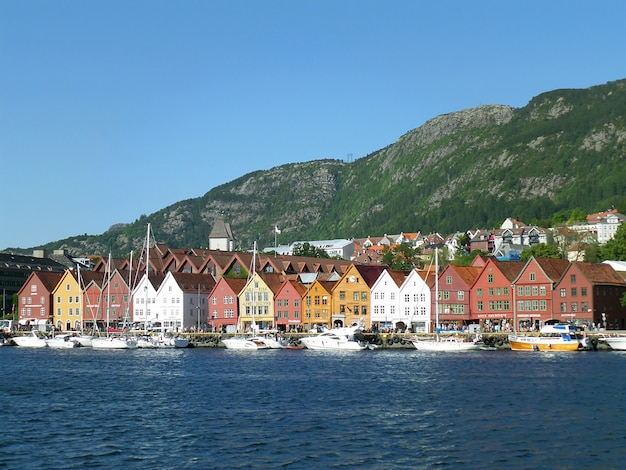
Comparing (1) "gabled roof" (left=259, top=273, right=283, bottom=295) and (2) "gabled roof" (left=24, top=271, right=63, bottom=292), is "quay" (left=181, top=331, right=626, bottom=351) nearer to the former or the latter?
(1) "gabled roof" (left=259, top=273, right=283, bottom=295)

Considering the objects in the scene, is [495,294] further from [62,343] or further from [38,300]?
[38,300]

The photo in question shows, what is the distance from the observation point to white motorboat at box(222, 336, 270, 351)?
114812mm

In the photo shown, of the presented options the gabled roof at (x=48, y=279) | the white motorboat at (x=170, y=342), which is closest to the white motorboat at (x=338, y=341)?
the white motorboat at (x=170, y=342)

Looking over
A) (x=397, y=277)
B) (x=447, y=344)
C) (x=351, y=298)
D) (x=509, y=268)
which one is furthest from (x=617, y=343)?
(x=351, y=298)

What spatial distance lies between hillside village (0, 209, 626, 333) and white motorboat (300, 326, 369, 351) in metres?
16.0

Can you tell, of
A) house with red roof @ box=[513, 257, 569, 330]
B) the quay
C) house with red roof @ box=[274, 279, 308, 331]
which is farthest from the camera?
house with red roof @ box=[274, 279, 308, 331]

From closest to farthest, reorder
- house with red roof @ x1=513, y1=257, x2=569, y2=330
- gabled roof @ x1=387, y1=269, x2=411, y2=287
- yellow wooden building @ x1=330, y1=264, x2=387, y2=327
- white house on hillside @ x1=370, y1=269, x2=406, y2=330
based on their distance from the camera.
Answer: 1. house with red roof @ x1=513, y1=257, x2=569, y2=330
2. white house on hillside @ x1=370, y1=269, x2=406, y2=330
3. gabled roof @ x1=387, y1=269, x2=411, y2=287
4. yellow wooden building @ x1=330, y1=264, x2=387, y2=327

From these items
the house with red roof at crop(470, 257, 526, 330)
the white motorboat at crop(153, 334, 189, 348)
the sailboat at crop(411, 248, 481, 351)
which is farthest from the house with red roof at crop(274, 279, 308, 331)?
the sailboat at crop(411, 248, 481, 351)

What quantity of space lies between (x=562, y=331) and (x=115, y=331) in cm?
6906

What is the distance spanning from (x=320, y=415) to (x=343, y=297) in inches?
3363

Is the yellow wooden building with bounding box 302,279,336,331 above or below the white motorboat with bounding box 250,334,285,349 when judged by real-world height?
above

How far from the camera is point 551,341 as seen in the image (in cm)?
10162

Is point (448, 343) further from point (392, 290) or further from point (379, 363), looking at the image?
point (392, 290)

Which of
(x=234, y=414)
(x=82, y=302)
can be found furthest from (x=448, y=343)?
(x=82, y=302)
